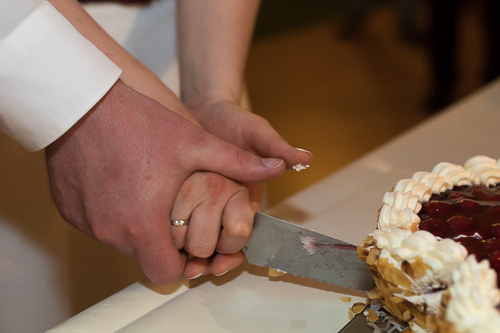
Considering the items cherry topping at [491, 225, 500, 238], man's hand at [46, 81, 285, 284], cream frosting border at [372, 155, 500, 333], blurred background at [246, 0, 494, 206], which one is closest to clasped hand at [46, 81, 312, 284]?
man's hand at [46, 81, 285, 284]

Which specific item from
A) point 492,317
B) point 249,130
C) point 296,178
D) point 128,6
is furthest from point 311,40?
point 492,317

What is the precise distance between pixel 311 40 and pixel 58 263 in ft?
12.4

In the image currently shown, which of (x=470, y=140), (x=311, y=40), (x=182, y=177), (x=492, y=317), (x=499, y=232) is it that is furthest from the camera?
(x=311, y=40)

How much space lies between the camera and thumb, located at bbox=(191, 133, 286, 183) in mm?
643

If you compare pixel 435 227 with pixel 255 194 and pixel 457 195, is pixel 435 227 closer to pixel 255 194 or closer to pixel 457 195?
pixel 457 195

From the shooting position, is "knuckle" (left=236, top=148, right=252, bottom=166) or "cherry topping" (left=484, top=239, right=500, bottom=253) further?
"knuckle" (left=236, top=148, right=252, bottom=166)

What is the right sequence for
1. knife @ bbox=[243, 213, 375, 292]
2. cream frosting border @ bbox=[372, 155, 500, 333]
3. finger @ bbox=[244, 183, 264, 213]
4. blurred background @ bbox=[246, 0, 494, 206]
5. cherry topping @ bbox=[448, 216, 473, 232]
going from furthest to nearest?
blurred background @ bbox=[246, 0, 494, 206] → finger @ bbox=[244, 183, 264, 213] → knife @ bbox=[243, 213, 375, 292] → cherry topping @ bbox=[448, 216, 473, 232] → cream frosting border @ bbox=[372, 155, 500, 333]

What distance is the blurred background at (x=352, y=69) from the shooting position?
109 inches

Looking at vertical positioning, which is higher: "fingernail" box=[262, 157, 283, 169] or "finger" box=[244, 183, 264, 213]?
"fingernail" box=[262, 157, 283, 169]

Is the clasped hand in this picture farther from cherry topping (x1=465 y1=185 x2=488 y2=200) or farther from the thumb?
cherry topping (x1=465 y1=185 x2=488 y2=200)

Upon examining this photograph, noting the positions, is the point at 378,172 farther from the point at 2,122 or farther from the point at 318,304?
the point at 2,122

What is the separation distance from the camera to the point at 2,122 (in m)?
0.61

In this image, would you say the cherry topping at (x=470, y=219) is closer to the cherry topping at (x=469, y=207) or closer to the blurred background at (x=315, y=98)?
the cherry topping at (x=469, y=207)

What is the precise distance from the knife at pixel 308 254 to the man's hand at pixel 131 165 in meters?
0.11
